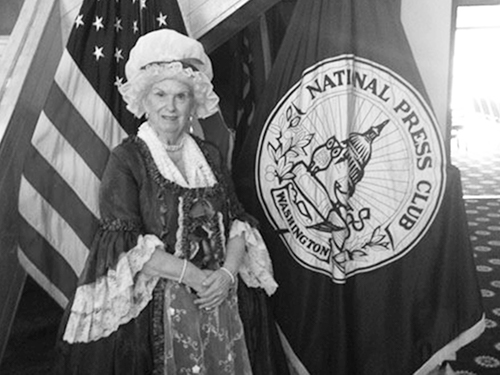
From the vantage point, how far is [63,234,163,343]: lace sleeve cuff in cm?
155

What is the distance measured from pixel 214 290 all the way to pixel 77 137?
77 centimetres

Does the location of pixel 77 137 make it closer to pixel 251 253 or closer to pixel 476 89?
pixel 251 253

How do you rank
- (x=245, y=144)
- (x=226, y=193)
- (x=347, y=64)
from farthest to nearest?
(x=245, y=144) → (x=347, y=64) → (x=226, y=193)

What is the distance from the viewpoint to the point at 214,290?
1.63 m

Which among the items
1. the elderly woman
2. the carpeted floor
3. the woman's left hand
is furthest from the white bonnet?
the carpeted floor

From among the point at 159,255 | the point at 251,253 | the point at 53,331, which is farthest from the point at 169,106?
the point at 53,331

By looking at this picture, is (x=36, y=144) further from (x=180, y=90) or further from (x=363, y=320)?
(x=363, y=320)

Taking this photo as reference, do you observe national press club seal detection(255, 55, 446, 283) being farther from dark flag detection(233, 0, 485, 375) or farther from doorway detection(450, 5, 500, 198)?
doorway detection(450, 5, 500, 198)

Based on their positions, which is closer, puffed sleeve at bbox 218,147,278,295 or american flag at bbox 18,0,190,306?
puffed sleeve at bbox 218,147,278,295

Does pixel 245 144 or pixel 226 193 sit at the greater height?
pixel 245 144

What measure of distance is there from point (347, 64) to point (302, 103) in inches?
8.4

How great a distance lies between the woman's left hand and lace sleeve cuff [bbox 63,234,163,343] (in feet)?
0.57

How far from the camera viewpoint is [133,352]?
1633 millimetres

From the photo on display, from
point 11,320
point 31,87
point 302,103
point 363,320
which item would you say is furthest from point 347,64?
point 11,320
